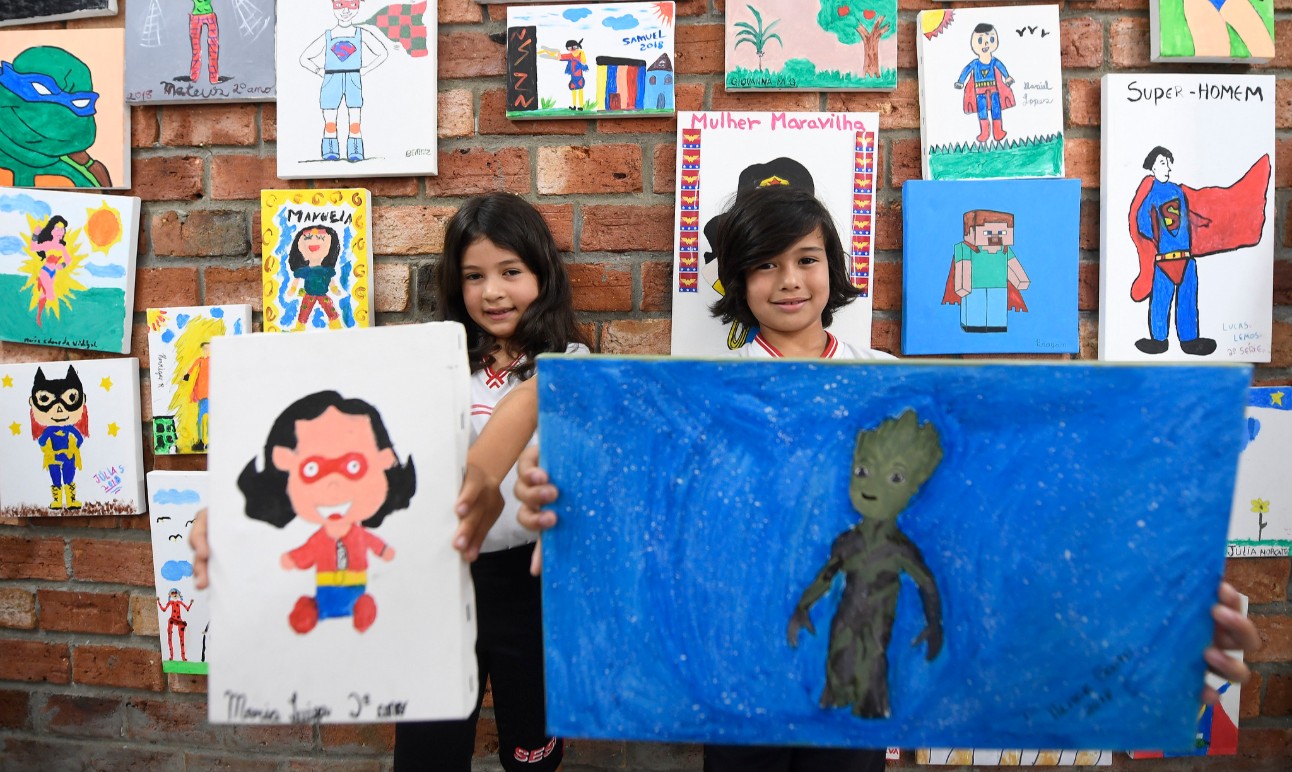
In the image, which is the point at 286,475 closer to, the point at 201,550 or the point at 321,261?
the point at 201,550

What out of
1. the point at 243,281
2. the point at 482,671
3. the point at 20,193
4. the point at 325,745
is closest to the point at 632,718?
the point at 482,671

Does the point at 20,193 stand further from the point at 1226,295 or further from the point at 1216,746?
the point at 1216,746

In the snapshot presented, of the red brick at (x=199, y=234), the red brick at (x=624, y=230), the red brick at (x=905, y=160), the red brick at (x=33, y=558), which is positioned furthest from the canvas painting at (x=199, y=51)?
the red brick at (x=905, y=160)

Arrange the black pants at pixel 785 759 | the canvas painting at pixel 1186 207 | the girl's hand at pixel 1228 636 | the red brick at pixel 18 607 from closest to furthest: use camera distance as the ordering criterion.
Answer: the girl's hand at pixel 1228 636, the black pants at pixel 785 759, the canvas painting at pixel 1186 207, the red brick at pixel 18 607

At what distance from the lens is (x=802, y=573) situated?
2.49 feet

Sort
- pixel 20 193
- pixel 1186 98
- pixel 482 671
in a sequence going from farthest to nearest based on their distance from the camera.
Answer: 1. pixel 20 193
2. pixel 1186 98
3. pixel 482 671

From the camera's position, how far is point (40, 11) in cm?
131

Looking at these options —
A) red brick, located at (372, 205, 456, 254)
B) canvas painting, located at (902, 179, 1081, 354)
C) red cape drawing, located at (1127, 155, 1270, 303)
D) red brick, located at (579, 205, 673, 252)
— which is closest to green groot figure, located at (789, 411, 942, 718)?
canvas painting, located at (902, 179, 1081, 354)

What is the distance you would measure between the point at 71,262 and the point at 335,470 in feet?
3.04

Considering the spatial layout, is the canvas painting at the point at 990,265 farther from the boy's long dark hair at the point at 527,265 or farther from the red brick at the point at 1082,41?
the boy's long dark hair at the point at 527,265

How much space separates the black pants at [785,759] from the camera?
971mm

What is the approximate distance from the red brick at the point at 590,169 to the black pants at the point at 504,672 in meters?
0.62

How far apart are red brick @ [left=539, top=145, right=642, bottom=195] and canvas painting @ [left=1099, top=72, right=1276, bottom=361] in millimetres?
788

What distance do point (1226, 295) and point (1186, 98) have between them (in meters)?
0.33
